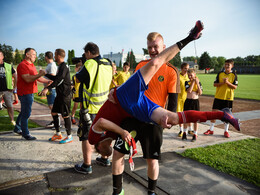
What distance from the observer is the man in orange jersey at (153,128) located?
2.20 meters

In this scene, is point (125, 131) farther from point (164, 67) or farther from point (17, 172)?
point (17, 172)

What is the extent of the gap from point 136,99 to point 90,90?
146 centimetres

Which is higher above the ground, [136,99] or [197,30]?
[197,30]

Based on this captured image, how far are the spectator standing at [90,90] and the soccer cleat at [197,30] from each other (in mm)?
1775

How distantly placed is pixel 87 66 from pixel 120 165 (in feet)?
5.71

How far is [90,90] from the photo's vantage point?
320 cm

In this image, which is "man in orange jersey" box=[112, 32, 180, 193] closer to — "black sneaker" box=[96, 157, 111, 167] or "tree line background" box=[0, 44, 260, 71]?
"black sneaker" box=[96, 157, 111, 167]

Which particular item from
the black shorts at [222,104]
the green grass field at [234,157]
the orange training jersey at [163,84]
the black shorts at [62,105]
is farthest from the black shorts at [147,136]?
the black shorts at [222,104]

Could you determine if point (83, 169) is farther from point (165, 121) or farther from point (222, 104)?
point (222, 104)

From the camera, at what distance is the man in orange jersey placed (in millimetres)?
2203

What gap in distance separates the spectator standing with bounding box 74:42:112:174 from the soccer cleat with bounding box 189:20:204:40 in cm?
178

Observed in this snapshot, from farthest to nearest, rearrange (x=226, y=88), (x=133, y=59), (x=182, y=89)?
1. (x=133, y=59)
2. (x=226, y=88)
3. (x=182, y=89)

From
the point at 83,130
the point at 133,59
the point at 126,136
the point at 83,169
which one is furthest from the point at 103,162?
the point at 133,59

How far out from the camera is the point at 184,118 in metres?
1.98
